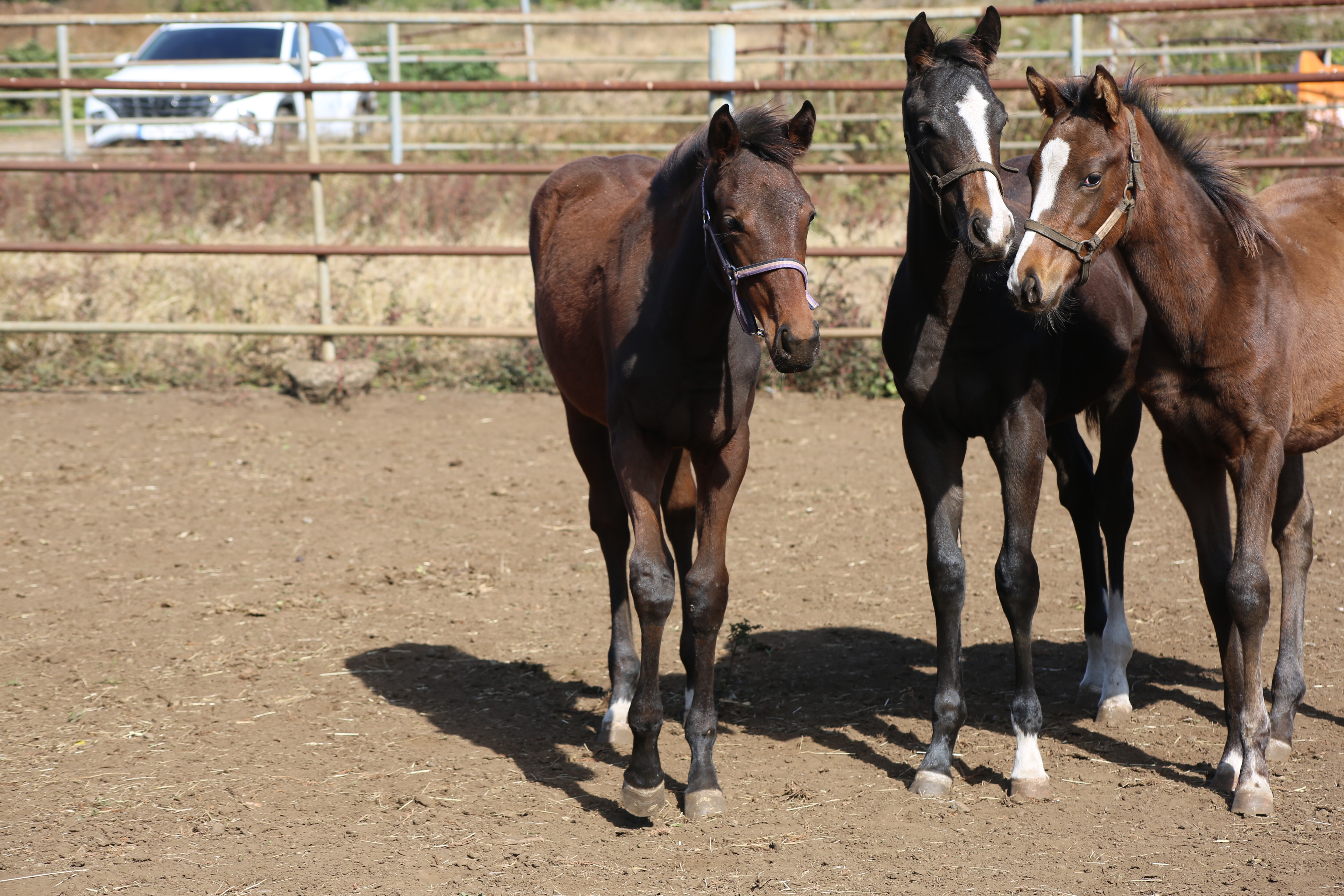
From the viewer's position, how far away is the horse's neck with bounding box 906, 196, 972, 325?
348 cm

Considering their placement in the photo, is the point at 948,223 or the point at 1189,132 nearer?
the point at 948,223

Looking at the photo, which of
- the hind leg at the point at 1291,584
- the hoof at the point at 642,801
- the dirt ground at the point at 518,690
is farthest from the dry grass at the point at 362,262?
the hoof at the point at 642,801

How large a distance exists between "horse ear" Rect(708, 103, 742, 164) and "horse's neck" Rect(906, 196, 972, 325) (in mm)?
659

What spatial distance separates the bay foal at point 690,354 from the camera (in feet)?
10.00

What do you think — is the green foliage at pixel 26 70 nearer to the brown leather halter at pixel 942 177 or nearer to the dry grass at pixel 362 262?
the dry grass at pixel 362 262

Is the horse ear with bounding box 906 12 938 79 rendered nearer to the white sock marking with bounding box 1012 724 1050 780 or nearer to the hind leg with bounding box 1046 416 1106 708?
the hind leg with bounding box 1046 416 1106 708

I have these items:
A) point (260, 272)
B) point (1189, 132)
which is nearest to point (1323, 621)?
point (1189, 132)

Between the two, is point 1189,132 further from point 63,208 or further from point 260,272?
point 63,208

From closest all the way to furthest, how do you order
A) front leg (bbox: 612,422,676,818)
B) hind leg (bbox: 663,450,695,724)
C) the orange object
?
front leg (bbox: 612,422,676,818) < hind leg (bbox: 663,450,695,724) < the orange object

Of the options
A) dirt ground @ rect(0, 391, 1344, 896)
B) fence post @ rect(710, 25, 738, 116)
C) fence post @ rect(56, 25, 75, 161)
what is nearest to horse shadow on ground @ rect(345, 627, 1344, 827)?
dirt ground @ rect(0, 391, 1344, 896)

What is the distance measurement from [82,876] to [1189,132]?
12.4 ft

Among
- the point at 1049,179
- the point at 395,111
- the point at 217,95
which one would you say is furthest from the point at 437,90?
the point at 217,95

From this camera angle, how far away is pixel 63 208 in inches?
406

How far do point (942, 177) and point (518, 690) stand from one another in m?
2.48
